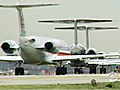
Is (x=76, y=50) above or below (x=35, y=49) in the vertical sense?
above

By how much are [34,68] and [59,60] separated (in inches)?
2256

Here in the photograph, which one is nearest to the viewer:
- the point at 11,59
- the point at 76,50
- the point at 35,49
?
the point at 35,49

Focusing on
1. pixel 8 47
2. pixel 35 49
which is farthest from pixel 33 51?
pixel 8 47

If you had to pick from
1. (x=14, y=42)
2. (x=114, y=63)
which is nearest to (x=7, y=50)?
(x=14, y=42)

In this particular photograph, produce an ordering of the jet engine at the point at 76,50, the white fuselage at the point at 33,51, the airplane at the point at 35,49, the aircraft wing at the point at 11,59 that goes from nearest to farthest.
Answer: the airplane at the point at 35,49
the white fuselage at the point at 33,51
the aircraft wing at the point at 11,59
the jet engine at the point at 76,50

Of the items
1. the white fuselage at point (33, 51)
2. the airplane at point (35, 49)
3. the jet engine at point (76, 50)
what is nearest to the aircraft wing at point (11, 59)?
the airplane at point (35, 49)

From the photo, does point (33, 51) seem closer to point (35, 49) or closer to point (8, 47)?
point (35, 49)

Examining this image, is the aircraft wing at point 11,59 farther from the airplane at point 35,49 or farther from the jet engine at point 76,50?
the jet engine at point 76,50

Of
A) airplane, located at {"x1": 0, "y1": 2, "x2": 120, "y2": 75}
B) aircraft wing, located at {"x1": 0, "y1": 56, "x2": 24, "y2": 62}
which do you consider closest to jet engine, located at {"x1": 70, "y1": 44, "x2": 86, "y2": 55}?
airplane, located at {"x1": 0, "y1": 2, "x2": 120, "y2": 75}

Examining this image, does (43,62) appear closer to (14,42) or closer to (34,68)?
(14,42)

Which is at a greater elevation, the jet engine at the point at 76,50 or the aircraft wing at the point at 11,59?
the jet engine at the point at 76,50

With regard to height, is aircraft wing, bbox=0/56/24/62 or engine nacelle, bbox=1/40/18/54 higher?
engine nacelle, bbox=1/40/18/54

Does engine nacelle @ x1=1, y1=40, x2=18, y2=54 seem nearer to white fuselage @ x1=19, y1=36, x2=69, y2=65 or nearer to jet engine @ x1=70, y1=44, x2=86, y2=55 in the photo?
white fuselage @ x1=19, y1=36, x2=69, y2=65

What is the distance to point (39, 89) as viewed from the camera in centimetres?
3234
